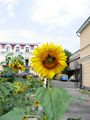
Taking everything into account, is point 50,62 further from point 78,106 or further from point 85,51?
point 85,51

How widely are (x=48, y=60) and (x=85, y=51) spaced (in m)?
36.9

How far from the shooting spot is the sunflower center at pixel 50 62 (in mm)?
→ 1939

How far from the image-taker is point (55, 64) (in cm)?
195

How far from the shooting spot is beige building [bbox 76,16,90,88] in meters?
36.8


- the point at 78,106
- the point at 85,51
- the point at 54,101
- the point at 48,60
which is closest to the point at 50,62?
the point at 48,60

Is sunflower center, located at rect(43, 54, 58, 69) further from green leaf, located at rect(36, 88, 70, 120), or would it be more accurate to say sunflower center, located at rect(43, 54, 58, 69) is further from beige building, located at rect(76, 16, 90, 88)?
beige building, located at rect(76, 16, 90, 88)

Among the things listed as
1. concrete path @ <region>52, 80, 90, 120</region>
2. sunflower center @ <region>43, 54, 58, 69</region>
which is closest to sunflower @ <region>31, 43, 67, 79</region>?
sunflower center @ <region>43, 54, 58, 69</region>

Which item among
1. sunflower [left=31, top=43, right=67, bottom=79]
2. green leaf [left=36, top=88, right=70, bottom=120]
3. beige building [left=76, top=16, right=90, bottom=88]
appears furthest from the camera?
beige building [left=76, top=16, right=90, bottom=88]

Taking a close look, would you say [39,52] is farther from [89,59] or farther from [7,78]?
[89,59]

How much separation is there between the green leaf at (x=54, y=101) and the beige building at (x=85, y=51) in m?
34.6

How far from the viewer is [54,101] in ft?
5.43

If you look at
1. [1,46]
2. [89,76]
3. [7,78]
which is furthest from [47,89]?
[1,46]

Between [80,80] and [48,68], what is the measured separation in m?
38.6

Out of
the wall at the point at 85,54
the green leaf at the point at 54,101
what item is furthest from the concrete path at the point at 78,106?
the wall at the point at 85,54
